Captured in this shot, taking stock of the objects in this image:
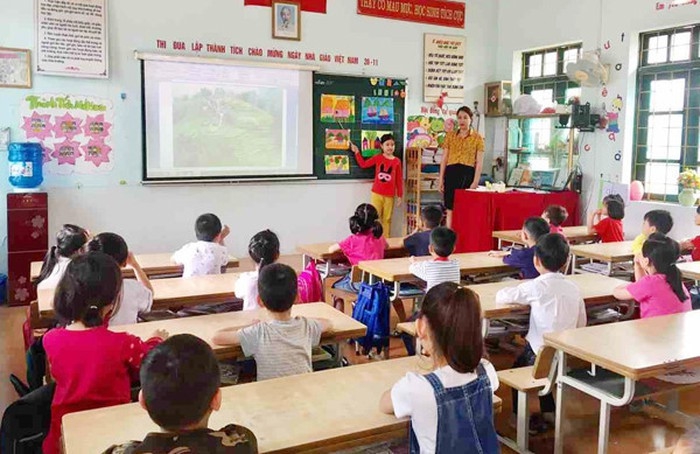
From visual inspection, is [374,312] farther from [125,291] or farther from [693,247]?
[693,247]

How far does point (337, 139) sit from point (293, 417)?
5.86 metres

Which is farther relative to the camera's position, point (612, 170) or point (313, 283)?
point (612, 170)

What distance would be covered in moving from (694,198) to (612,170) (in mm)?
1014

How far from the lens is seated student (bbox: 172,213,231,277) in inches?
150

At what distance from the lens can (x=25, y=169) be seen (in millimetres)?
5453

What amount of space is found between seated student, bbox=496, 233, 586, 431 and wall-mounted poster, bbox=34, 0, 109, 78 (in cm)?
461

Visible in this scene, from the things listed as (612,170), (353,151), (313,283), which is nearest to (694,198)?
(612,170)

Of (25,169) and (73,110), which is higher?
(73,110)

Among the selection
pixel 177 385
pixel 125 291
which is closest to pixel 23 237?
pixel 125 291

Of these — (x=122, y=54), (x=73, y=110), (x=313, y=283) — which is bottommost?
(x=313, y=283)

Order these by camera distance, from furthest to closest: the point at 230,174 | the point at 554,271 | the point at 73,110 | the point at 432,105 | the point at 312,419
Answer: the point at 432,105, the point at 230,174, the point at 73,110, the point at 554,271, the point at 312,419

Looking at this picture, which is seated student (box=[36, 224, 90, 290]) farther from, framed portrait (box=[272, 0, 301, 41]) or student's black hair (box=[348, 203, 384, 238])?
framed portrait (box=[272, 0, 301, 41])

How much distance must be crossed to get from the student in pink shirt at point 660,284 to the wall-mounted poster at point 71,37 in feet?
16.5

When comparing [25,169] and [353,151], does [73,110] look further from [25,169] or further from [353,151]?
[353,151]
